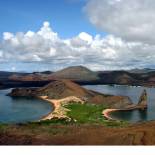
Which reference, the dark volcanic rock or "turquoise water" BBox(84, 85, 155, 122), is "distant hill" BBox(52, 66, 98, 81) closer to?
the dark volcanic rock

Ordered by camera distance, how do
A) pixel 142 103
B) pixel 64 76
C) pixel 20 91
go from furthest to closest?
pixel 142 103 → pixel 20 91 → pixel 64 76

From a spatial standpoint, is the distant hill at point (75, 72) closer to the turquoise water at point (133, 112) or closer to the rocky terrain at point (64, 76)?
the rocky terrain at point (64, 76)

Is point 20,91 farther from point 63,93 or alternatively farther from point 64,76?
point 63,93

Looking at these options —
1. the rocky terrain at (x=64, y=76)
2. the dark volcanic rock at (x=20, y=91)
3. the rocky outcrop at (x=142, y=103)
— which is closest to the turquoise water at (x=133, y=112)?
the rocky outcrop at (x=142, y=103)

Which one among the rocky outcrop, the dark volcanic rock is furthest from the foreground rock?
the rocky outcrop

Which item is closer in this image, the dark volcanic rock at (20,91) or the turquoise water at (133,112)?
the dark volcanic rock at (20,91)

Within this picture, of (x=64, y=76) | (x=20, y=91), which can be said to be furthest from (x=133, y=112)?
(x=64, y=76)

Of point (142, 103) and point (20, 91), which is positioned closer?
point (20, 91)

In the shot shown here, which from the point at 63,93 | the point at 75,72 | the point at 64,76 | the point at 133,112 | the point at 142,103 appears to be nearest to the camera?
the point at 75,72

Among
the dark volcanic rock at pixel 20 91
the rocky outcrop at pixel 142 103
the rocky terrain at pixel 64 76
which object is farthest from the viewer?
the rocky outcrop at pixel 142 103
